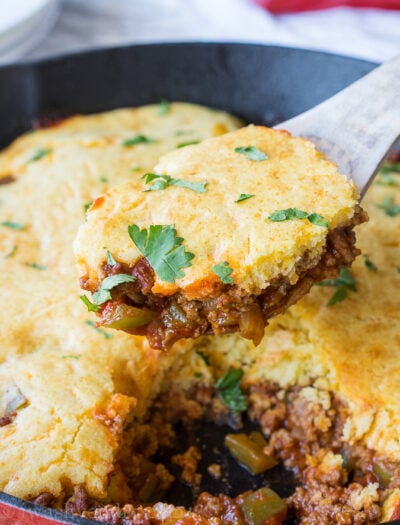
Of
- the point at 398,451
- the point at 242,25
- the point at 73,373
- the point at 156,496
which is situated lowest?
the point at 156,496

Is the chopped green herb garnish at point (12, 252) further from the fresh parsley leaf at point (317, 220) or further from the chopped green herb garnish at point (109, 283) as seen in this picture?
the fresh parsley leaf at point (317, 220)

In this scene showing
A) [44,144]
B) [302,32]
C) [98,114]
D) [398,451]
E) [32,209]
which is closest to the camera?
[398,451]

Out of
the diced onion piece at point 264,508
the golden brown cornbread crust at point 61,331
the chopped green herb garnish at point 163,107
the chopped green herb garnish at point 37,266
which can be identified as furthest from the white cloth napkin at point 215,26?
the diced onion piece at point 264,508

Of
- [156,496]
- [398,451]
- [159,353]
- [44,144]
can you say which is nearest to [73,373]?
[159,353]

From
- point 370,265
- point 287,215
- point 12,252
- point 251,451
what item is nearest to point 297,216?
point 287,215

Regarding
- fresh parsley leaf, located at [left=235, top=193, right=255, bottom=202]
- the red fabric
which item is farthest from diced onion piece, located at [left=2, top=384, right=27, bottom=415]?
the red fabric

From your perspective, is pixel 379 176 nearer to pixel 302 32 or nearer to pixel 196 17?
pixel 302 32

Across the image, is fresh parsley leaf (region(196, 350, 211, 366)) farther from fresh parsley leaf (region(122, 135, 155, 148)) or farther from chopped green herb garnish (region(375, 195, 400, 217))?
fresh parsley leaf (region(122, 135, 155, 148))
